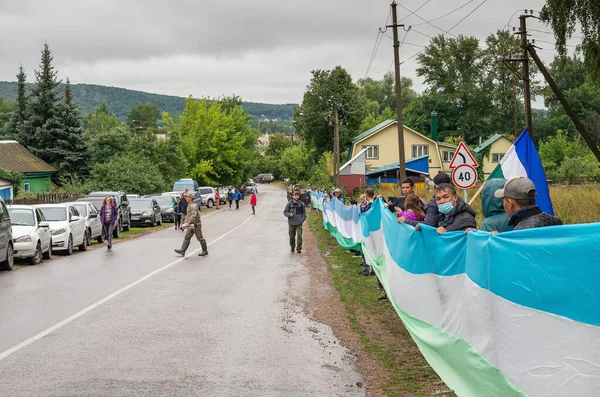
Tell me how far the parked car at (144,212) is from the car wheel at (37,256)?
1863 cm

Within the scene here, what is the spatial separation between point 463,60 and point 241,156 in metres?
29.6

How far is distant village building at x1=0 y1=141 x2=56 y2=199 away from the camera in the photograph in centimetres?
5125

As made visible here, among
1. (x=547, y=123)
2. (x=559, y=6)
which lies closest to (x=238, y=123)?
(x=547, y=123)

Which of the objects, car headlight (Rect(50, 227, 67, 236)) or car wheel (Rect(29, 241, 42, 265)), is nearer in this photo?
car wheel (Rect(29, 241, 42, 265))

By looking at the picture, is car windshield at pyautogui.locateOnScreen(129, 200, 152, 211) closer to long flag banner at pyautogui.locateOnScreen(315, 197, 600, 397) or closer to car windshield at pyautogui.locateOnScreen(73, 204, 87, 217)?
car windshield at pyautogui.locateOnScreen(73, 204, 87, 217)

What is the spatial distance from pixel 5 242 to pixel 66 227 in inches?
213

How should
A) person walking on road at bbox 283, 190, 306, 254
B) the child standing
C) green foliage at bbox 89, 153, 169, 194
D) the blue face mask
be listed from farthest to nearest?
green foliage at bbox 89, 153, 169, 194
person walking on road at bbox 283, 190, 306, 254
the child standing
the blue face mask

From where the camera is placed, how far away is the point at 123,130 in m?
60.3

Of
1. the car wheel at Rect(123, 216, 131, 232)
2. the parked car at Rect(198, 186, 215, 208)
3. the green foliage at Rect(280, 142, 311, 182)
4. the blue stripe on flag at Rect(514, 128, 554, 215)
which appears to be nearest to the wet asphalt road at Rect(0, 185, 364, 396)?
the blue stripe on flag at Rect(514, 128, 554, 215)

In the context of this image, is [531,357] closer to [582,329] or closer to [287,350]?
[582,329]

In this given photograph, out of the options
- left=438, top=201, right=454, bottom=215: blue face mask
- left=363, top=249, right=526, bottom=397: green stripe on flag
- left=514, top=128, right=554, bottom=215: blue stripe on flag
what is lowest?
left=363, top=249, right=526, bottom=397: green stripe on flag

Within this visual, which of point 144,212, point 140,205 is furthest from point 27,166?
point 144,212

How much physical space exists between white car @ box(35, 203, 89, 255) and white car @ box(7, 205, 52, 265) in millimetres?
855

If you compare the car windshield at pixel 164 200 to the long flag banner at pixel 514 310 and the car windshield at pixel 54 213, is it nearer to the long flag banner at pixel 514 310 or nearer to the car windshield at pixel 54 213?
the car windshield at pixel 54 213
